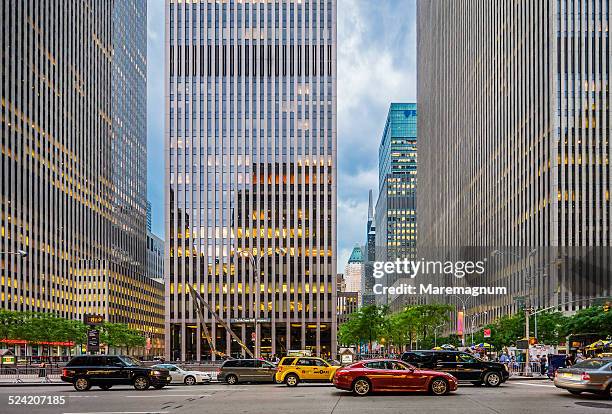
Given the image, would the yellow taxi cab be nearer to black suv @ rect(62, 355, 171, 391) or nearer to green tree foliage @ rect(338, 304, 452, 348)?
black suv @ rect(62, 355, 171, 391)

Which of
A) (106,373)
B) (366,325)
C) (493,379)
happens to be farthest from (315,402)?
(366,325)

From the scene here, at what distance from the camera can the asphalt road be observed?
24.2 m

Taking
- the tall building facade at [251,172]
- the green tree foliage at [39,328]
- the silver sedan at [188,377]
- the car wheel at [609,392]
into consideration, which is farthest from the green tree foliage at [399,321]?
the car wheel at [609,392]

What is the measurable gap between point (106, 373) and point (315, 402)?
13162mm

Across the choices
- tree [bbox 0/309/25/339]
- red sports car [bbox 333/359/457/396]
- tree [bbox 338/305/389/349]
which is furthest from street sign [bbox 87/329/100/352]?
tree [bbox 338/305/389/349]

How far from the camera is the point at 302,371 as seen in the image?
39.9 metres

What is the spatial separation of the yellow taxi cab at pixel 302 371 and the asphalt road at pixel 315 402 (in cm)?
562

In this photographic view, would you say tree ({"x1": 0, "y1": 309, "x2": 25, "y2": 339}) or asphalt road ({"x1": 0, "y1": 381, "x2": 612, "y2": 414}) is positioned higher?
asphalt road ({"x1": 0, "y1": 381, "x2": 612, "y2": 414})

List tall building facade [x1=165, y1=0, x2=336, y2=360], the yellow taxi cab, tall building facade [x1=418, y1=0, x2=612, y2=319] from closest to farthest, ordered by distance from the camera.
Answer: the yellow taxi cab, tall building facade [x1=418, y1=0, x2=612, y2=319], tall building facade [x1=165, y1=0, x2=336, y2=360]

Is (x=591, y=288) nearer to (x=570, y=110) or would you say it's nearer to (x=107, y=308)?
(x=570, y=110)

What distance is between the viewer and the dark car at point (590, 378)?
28.4m

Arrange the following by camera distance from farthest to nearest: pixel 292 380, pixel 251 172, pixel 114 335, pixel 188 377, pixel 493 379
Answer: pixel 114 335 → pixel 251 172 → pixel 188 377 → pixel 292 380 → pixel 493 379

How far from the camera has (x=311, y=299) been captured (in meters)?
147

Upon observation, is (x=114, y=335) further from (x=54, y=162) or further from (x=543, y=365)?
(x=543, y=365)
